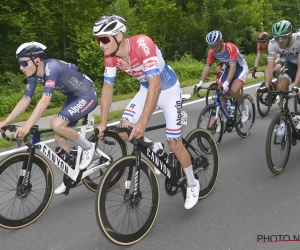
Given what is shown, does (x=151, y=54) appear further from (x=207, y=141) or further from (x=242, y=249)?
(x=242, y=249)

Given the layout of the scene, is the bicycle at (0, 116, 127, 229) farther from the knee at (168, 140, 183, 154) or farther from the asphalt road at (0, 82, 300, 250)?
the knee at (168, 140, 183, 154)

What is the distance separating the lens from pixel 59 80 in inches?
191

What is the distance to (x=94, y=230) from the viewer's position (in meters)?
4.38

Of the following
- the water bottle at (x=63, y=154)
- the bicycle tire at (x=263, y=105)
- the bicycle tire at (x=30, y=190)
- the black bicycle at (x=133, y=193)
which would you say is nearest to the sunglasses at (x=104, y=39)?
the black bicycle at (x=133, y=193)

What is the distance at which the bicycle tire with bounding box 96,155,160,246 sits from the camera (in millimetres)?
3686

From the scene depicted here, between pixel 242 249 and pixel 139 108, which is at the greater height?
pixel 139 108

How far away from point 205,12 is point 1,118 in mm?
17283

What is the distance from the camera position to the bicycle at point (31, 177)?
427 centimetres

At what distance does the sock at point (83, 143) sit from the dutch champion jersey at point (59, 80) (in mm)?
633

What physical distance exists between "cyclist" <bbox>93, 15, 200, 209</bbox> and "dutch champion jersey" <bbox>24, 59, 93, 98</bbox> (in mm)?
596

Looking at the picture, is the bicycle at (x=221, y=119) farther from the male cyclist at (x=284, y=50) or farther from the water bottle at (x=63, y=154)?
the water bottle at (x=63, y=154)

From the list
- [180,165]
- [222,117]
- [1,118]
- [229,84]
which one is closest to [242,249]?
[180,165]

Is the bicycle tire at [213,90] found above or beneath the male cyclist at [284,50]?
beneath

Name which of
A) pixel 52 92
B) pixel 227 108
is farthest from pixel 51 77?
pixel 227 108
